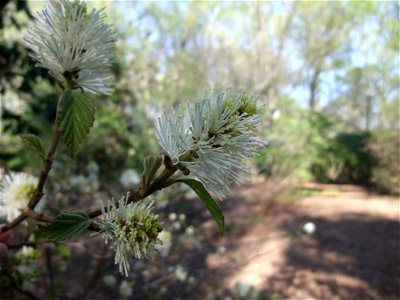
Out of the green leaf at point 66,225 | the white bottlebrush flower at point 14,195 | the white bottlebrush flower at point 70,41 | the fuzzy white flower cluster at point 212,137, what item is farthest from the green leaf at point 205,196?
the white bottlebrush flower at point 14,195

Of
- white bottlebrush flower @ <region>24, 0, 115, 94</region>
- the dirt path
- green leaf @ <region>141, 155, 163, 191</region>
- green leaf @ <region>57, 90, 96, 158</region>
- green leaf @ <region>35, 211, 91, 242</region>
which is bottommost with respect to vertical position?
the dirt path

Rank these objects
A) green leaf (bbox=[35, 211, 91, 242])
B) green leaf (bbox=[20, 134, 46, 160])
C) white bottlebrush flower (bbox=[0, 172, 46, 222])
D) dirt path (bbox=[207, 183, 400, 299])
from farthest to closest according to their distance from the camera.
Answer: dirt path (bbox=[207, 183, 400, 299]) → white bottlebrush flower (bbox=[0, 172, 46, 222]) → green leaf (bbox=[20, 134, 46, 160]) → green leaf (bbox=[35, 211, 91, 242])

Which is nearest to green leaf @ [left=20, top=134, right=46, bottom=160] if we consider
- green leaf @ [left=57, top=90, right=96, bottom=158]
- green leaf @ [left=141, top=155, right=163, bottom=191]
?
green leaf @ [left=57, top=90, right=96, bottom=158]

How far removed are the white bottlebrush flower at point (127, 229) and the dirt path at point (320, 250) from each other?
313cm

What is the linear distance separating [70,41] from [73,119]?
0.33 ft

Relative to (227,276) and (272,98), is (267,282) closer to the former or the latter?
(227,276)

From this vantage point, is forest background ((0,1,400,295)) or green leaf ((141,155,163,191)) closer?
green leaf ((141,155,163,191))

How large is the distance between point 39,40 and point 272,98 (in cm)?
812

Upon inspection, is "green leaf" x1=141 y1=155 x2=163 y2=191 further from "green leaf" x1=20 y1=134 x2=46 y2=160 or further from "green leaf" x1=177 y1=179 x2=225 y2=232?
"green leaf" x1=20 y1=134 x2=46 y2=160

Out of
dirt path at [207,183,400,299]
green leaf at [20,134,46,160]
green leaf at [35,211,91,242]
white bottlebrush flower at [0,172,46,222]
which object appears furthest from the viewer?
dirt path at [207,183,400,299]

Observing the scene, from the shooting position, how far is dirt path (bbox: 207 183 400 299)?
4.97m

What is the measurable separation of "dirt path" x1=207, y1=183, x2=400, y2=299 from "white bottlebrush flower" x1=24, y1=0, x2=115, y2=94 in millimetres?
3129

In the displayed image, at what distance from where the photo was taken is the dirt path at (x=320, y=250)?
497cm

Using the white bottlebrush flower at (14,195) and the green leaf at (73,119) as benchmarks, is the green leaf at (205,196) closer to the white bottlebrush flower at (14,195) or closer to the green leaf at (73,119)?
the green leaf at (73,119)
